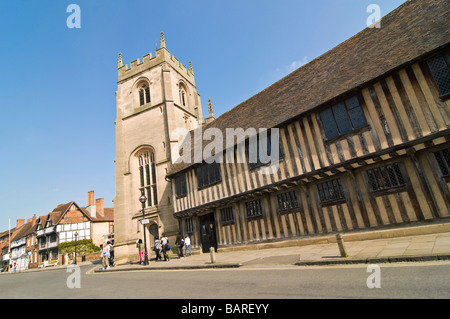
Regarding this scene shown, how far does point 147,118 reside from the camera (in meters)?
21.6

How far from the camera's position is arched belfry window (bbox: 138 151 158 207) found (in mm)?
19875

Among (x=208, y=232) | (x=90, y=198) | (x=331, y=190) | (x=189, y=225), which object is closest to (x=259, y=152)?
(x=331, y=190)

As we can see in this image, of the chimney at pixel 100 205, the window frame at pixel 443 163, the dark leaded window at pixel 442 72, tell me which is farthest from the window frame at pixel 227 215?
the chimney at pixel 100 205

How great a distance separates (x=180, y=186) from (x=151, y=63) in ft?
46.7

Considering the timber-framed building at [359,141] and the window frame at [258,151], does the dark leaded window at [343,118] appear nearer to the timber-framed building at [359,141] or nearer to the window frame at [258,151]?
the timber-framed building at [359,141]

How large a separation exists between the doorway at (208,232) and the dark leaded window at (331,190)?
6868mm

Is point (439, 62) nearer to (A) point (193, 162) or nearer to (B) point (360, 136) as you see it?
(B) point (360, 136)

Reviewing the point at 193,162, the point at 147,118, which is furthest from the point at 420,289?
the point at 147,118

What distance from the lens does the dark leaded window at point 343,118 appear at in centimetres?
862

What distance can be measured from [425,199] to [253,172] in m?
6.46

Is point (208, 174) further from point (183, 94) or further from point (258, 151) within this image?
point (183, 94)

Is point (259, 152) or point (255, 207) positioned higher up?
point (259, 152)

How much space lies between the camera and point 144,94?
23.0 meters

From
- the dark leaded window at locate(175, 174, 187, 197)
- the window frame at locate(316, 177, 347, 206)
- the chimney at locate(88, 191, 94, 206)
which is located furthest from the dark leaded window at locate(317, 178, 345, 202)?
the chimney at locate(88, 191, 94, 206)
